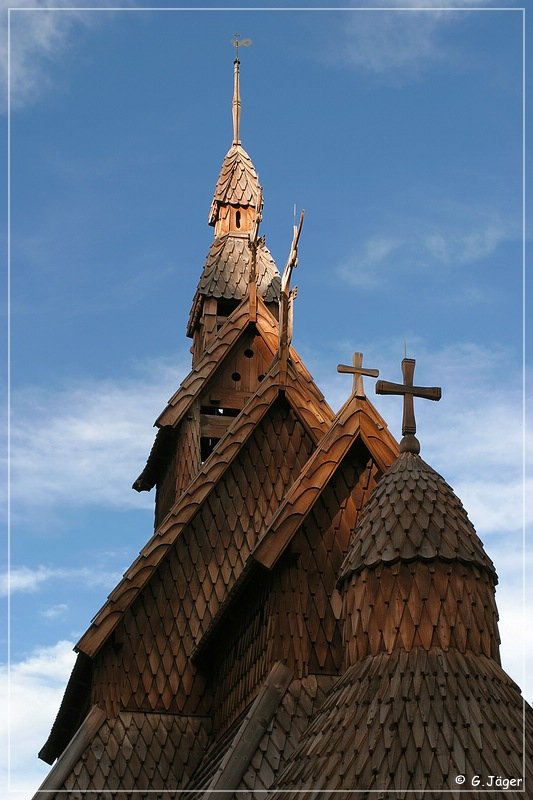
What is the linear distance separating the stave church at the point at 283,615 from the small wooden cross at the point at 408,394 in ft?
0.06

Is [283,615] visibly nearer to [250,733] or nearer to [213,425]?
[250,733]

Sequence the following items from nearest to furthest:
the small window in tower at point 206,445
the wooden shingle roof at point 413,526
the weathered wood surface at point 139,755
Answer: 1. the wooden shingle roof at point 413,526
2. the weathered wood surface at point 139,755
3. the small window in tower at point 206,445

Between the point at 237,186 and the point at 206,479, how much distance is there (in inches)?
297

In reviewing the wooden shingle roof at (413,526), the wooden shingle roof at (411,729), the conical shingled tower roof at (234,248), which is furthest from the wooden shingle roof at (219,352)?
the wooden shingle roof at (411,729)

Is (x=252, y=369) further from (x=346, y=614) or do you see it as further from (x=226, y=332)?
(x=346, y=614)

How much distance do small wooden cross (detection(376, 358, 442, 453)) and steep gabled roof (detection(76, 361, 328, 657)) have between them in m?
4.04

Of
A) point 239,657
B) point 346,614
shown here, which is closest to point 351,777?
point 346,614

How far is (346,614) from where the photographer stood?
41.9 feet

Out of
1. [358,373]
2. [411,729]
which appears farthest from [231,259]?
[411,729]

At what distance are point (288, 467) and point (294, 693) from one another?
4.41 meters

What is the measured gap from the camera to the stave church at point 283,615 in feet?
37.1

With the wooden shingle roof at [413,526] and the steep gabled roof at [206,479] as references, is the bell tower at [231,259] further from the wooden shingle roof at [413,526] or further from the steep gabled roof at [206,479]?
the wooden shingle roof at [413,526]

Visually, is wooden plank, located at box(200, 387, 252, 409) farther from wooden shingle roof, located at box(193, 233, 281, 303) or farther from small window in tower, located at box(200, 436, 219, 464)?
wooden shingle roof, located at box(193, 233, 281, 303)

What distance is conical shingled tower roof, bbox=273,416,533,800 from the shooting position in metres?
10.8
